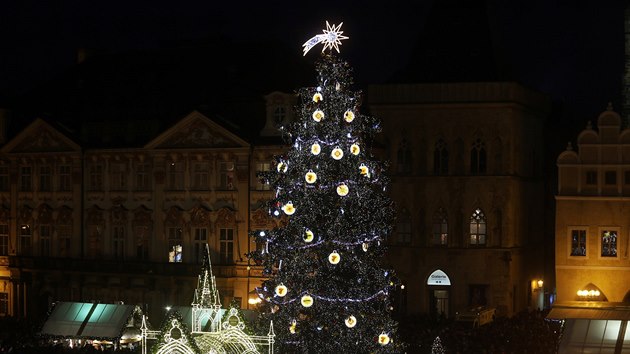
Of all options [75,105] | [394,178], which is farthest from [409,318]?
[75,105]

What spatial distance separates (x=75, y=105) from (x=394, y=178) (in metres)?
18.1

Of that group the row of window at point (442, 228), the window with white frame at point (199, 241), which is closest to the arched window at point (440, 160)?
the row of window at point (442, 228)

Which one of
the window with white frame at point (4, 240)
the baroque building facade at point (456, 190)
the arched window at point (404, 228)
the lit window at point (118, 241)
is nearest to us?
the baroque building facade at point (456, 190)

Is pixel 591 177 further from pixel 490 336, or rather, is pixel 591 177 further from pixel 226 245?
pixel 226 245

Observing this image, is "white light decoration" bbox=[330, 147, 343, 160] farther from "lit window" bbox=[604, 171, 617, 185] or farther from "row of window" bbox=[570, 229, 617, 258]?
"lit window" bbox=[604, 171, 617, 185]

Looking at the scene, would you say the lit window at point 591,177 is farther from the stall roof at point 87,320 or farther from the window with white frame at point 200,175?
the stall roof at point 87,320

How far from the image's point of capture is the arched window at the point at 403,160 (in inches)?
2446

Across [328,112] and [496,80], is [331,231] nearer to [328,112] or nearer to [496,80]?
[328,112]

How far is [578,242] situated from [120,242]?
74.2ft

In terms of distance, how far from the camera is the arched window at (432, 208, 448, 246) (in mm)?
61781

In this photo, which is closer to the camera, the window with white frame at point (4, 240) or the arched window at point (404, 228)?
the arched window at point (404, 228)

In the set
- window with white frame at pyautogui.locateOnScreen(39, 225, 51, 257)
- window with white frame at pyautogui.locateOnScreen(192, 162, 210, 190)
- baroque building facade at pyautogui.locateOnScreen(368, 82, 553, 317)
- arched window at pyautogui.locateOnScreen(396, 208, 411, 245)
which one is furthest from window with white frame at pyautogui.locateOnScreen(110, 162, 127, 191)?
arched window at pyautogui.locateOnScreen(396, 208, 411, 245)

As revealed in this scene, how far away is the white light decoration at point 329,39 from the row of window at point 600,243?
20.4m

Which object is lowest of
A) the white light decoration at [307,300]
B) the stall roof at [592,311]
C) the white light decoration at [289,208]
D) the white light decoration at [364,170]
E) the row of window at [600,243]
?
the stall roof at [592,311]
